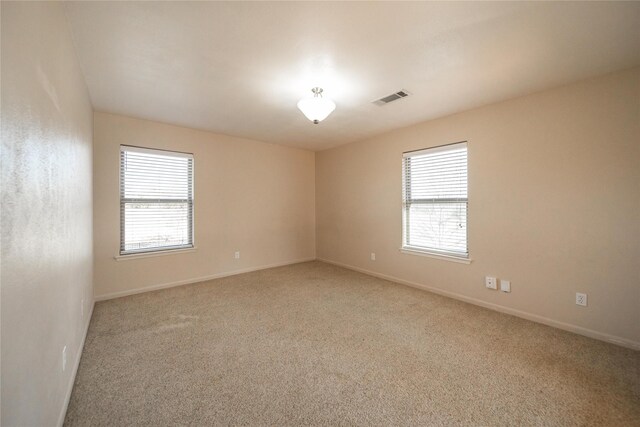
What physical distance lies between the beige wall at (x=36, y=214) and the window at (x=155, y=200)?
6.27 feet

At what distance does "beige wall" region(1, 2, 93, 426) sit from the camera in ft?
3.01

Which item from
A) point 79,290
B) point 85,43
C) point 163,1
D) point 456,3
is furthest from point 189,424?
point 456,3

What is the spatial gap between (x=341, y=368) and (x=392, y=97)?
276cm

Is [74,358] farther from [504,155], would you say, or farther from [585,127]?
[585,127]

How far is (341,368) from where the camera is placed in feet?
6.64

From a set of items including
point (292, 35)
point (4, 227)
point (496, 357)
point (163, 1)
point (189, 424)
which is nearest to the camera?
point (4, 227)

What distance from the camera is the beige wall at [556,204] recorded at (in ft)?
7.70

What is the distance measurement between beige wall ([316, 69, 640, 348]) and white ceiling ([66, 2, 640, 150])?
30cm

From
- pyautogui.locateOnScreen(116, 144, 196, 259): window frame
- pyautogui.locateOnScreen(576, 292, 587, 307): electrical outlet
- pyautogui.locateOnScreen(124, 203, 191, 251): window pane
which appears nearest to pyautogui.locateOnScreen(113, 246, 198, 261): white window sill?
pyautogui.locateOnScreen(116, 144, 196, 259): window frame

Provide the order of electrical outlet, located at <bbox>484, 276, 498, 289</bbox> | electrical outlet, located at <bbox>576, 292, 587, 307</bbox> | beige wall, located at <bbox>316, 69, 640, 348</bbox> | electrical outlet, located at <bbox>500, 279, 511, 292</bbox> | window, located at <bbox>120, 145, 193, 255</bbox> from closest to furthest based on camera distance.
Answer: beige wall, located at <bbox>316, 69, 640, 348</bbox>, electrical outlet, located at <bbox>576, 292, 587, 307</bbox>, electrical outlet, located at <bbox>500, 279, 511, 292</bbox>, electrical outlet, located at <bbox>484, 276, 498, 289</bbox>, window, located at <bbox>120, 145, 193, 255</bbox>

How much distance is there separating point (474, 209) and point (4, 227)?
12.8ft

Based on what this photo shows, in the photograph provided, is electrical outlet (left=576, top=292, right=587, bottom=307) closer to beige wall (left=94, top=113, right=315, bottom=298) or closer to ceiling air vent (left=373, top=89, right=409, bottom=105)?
ceiling air vent (left=373, top=89, right=409, bottom=105)

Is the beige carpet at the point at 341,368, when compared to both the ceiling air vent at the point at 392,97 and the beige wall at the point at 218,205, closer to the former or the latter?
the beige wall at the point at 218,205

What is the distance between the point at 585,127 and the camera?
2.53m
